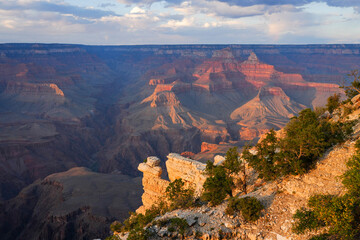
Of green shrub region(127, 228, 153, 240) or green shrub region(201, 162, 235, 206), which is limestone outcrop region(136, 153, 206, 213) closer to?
green shrub region(201, 162, 235, 206)

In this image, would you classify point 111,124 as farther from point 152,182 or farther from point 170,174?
point 170,174

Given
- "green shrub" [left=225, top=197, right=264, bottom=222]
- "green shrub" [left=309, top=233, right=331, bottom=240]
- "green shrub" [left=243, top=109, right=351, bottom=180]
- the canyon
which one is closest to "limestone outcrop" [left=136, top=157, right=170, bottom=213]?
"green shrub" [left=243, top=109, right=351, bottom=180]

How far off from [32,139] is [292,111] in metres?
125

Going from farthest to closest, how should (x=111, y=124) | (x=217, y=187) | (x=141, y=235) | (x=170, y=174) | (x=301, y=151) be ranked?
(x=111, y=124), (x=170, y=174), (x=217, y=187), (x=301, y=151), (x=141, y=235)

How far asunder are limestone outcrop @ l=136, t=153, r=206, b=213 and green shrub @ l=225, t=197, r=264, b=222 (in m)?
11.7

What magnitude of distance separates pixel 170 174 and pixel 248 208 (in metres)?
18.4

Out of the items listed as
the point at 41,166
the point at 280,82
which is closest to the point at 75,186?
the point at 41,166

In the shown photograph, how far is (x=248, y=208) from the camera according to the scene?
1884 centimetres

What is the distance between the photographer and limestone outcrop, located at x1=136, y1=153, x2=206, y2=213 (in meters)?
32.8

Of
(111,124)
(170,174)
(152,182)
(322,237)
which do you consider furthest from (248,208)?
(111,124)

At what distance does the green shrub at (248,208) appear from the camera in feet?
61.2

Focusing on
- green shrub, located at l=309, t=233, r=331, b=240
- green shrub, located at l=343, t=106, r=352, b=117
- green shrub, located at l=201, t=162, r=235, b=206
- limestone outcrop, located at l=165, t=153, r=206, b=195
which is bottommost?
limestone outcrop, located at l=165, t=153, r=206, b=195

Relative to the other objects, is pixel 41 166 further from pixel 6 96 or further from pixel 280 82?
pixel 280 82

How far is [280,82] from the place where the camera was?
187m
